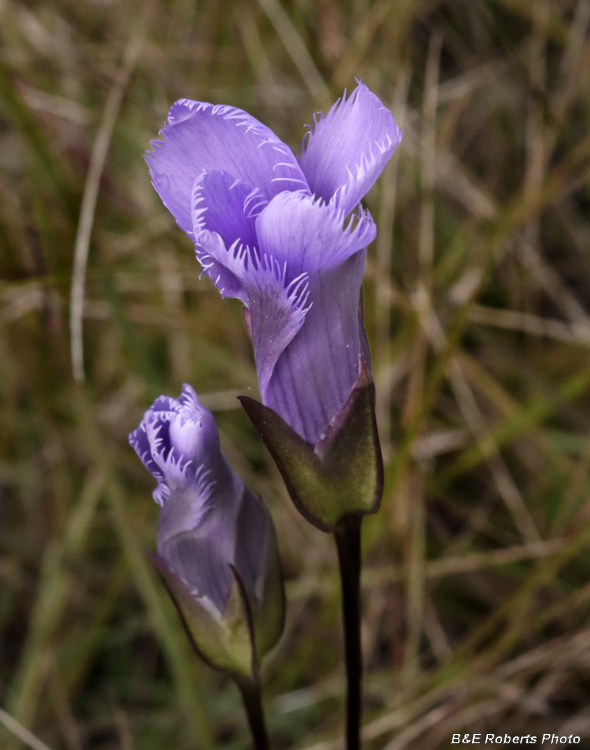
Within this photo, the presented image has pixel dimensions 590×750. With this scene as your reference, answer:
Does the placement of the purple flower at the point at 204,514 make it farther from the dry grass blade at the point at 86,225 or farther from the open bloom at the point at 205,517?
the dry grass blade at the point at 86,225

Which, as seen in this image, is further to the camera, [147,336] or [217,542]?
[147,336]

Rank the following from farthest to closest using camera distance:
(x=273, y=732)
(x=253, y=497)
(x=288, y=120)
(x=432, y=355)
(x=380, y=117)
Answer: (x=288, y=120) < (x=432, y=355) < (x=273, y=732) < (x=253, y=497) < (x=380, y=117)

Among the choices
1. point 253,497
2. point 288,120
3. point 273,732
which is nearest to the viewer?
point 253,497

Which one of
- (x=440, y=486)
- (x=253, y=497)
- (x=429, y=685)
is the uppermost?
(x=253, y=497)

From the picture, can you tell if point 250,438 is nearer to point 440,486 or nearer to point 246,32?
point 440,486

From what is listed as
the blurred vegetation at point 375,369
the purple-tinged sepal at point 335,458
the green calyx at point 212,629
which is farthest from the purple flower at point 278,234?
the blurred vegetation at point 375,369

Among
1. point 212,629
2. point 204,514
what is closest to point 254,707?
point 212,629

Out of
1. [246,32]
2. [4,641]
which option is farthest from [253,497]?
[246,32]

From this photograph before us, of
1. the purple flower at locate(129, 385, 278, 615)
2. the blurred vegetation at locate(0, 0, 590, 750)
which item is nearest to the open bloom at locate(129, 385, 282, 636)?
the purple flower at locate(129, 385, 278, 615)
